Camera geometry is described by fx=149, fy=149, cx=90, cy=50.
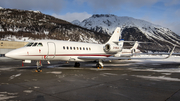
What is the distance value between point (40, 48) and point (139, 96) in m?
9.80

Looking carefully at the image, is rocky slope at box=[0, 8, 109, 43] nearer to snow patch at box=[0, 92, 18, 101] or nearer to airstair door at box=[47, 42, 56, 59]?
airstair door at box=[47, 42, 56, 59]

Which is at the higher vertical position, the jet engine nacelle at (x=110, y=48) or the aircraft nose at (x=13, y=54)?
the jet engine nacelle at (x=110, y=48)

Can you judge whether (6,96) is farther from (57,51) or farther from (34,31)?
(34,31)

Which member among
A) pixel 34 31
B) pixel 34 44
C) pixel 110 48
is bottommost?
pixel 110 48

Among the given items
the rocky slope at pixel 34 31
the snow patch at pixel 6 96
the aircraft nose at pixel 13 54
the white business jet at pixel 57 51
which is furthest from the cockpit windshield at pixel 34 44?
the rocky slope at pixel 34 31

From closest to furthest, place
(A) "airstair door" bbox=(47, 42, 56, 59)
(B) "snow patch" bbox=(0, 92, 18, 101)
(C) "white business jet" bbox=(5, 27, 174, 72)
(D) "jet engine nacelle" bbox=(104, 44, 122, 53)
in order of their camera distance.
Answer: (B) "snow patch" bbox=(0, 92, 18, 101)
(C) "white business jet" bbox=(5, 27, 174, 72)
(A) "airstair door" bbox=(47, 42, 56, 59)
(D) "jet engine nacelle" bbox=(104, 44, 122, 53)

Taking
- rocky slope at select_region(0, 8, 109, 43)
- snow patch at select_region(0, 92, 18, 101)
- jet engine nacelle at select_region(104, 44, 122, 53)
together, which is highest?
rocky slope at select_region(0, 8, 109, 43)

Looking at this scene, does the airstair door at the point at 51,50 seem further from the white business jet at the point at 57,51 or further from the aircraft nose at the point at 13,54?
the aircraft nose at the point at 13,54

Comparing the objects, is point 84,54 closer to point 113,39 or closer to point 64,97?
point 113,39

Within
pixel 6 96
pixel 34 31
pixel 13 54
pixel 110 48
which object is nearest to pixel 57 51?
pixel 13 54

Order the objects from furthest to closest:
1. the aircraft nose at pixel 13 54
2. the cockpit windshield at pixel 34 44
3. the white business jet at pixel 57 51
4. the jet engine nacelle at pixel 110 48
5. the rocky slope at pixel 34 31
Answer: the rocky slope at pixel 34 31, the jet engine nacelle at pixel 110 48, the cockpit windshield at pixel 34 44, the white business jet at pixel 57 51, the aircraft nose at pixel 13 54

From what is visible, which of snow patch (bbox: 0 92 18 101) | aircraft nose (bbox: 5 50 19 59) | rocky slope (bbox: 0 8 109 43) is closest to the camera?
snow patch (bbox: 0 92 18 101)

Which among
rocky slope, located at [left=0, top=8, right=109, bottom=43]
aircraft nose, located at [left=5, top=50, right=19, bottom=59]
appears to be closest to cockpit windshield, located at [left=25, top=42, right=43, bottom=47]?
aircraft nose, located at [left=5, top=50, right=19, bottom=59]

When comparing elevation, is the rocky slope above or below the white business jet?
above
